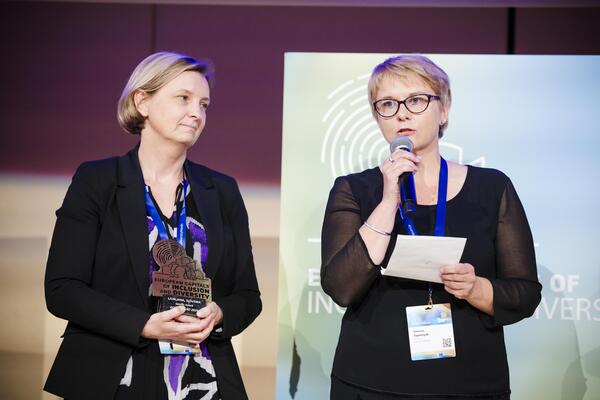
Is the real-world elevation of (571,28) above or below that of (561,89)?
above

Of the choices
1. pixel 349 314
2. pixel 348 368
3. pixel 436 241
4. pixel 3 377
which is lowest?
pixel 3 377

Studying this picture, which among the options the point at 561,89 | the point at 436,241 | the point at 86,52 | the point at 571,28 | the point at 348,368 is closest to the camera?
the point at 436,241

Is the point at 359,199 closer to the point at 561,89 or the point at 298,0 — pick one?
the point at 561,89

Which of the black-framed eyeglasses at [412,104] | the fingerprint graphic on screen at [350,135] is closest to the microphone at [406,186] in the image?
the black-framed eyeglasses at [412,104]

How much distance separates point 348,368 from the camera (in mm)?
1904

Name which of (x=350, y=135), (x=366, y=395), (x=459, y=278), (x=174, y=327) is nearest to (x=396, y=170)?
(x=459, y=278)

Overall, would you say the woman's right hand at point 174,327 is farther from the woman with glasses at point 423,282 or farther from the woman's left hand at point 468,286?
the woman's left hand at point 468,286

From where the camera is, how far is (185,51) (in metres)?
3.96

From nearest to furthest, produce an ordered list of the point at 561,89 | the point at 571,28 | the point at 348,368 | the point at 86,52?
the point at 348,368, the point at 561,89, the point at 571,28, the point at 86,52

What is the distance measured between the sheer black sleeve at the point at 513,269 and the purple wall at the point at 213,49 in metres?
2.01

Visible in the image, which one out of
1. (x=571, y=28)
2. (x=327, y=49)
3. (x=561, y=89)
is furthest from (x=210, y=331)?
(x=571, y=28)

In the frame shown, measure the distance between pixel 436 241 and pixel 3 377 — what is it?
332 cm

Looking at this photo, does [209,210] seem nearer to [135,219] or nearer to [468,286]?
[135,219]

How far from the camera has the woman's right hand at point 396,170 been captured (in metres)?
1.82
